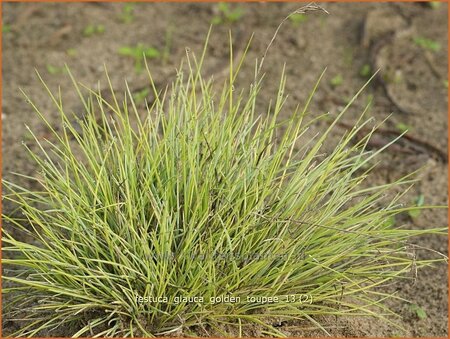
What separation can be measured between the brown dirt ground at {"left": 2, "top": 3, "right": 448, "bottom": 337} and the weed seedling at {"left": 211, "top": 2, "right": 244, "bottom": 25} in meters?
0.05

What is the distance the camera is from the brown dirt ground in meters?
4.20

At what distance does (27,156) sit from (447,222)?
2.12 metres

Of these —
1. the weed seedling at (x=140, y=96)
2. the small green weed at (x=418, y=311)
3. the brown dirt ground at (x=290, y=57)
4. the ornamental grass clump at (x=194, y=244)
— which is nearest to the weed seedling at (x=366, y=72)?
the brown dirt ground at (x=290, y=57)

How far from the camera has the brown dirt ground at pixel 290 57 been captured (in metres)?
4.20

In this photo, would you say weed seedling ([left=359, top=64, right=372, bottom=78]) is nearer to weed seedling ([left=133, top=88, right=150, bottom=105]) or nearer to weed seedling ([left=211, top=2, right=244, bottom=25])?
weed seedling ([left=211, top=2, right=244, bottom=25])

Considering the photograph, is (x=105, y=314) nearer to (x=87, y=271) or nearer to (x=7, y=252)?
(x=87, y=271)

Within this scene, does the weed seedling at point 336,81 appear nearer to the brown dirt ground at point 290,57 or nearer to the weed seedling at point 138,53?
the brown dirt ground at point 290,57

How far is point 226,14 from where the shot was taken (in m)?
5.26

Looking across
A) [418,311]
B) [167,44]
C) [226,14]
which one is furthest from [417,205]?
[226,14]

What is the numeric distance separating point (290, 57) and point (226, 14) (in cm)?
61

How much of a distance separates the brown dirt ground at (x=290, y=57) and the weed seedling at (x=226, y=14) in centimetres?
5

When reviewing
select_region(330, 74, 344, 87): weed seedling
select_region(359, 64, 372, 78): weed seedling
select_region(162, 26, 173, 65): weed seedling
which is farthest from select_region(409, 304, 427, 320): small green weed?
select_region(162, 26, 173, 65): weed seedling

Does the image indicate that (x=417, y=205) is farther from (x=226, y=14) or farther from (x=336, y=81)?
(x=226, y=14)

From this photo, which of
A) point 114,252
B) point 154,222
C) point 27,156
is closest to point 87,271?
point 114,252
